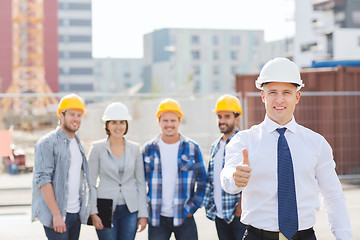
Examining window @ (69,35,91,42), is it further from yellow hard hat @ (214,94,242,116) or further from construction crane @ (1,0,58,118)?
yellow hard hat @ (214,94,242,116)

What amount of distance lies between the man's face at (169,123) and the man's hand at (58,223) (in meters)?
1.27

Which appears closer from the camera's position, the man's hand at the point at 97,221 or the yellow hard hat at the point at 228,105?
the man's hand at the point at 97,221

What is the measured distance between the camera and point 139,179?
5.06 m

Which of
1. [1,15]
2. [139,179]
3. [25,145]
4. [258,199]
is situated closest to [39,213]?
[139,179]

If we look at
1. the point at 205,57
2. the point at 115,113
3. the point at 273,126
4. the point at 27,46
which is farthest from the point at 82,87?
the point at 273,126

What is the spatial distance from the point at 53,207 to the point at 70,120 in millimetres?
797

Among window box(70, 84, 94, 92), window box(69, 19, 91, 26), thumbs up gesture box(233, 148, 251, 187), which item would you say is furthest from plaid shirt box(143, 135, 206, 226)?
window box(69, 19, 91, 26)

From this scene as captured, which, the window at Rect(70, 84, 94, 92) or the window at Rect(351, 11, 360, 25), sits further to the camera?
the window at Rect(70, 84, 94, 92)

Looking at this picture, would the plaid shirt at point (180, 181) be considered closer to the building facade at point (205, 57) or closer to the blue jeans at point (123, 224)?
the blue jeans at point (123, 224)

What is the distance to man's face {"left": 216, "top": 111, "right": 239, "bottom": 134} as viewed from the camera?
16.7ft

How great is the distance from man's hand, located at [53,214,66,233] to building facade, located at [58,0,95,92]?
318 ft

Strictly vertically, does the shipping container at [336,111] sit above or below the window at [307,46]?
below

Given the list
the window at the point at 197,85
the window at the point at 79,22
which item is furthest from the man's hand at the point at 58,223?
the window at the point at 79,22

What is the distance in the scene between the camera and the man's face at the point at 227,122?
5.10m
